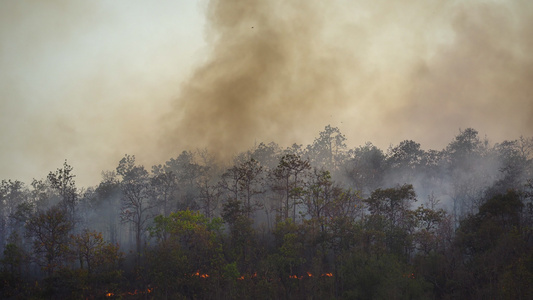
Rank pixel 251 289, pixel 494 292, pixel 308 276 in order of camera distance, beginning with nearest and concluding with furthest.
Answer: pixel 494 292
pixel 251 289
pixel 308 276

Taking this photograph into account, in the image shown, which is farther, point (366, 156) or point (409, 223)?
point (366, 156)

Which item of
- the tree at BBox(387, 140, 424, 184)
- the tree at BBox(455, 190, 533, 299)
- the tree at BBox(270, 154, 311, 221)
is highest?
the tree at BBox(387, 140, 424, 184)

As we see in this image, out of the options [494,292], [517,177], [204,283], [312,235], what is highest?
[517,177]

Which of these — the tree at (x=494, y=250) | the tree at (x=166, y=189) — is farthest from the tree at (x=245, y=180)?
the tree at (x=494, y=250)

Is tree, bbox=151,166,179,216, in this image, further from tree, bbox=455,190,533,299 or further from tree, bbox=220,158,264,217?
tree, bbox=455,190,533,299

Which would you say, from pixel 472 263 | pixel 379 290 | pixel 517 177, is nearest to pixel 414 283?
pixel 379 290

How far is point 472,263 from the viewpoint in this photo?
3781 centimetres

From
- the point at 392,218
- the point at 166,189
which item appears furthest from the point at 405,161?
the point at 166,189

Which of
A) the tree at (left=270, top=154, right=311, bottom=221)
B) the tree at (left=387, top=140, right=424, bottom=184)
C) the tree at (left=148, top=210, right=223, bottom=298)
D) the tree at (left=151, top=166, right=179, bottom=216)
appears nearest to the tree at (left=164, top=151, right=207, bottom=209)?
the tree at (left=151, top=166, right=179, bottom=216)

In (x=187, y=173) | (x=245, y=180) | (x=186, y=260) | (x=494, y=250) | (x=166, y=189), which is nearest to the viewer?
(x=494, y=250)

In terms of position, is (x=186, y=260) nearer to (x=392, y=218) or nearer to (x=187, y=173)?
(x=392, y=218)

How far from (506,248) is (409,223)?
1085 cm

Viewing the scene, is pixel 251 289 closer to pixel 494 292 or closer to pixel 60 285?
pixel 60 285

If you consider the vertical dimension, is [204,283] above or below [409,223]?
below
